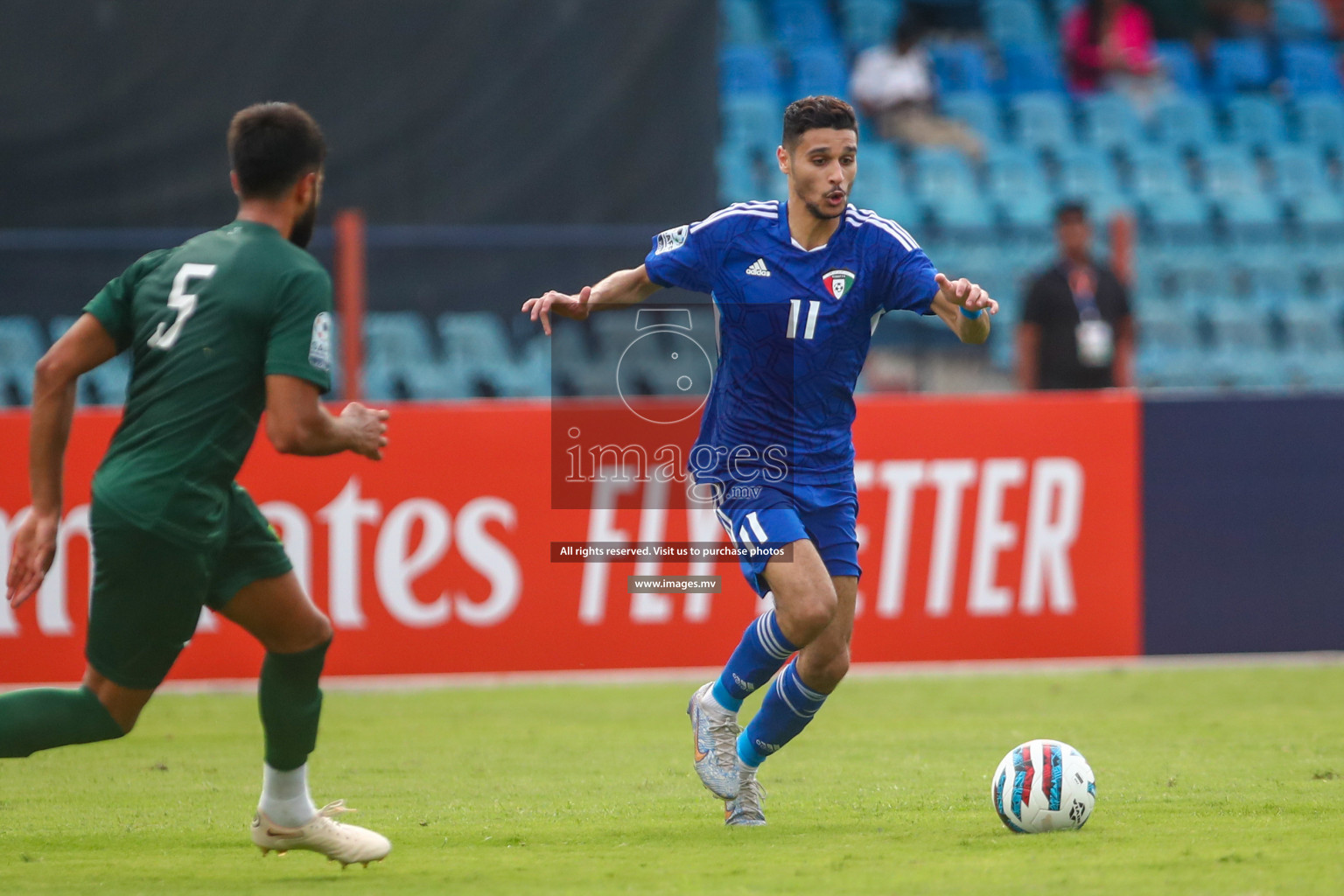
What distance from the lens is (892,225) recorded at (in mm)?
6141

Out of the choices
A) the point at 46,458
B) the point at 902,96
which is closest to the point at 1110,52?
the point at 902,96

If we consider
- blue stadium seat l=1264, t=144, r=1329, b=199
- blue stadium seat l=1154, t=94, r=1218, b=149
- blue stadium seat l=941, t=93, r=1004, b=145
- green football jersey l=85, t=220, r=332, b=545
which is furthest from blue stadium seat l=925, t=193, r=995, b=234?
green football jersey l=85, t=220, r=332, b=545

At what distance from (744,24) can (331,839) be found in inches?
551

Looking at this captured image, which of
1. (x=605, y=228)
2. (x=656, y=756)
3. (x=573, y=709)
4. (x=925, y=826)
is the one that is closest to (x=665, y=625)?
(x=573, y=709)

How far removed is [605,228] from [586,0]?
188cm

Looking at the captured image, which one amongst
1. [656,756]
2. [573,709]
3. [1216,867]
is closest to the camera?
[1216,867]

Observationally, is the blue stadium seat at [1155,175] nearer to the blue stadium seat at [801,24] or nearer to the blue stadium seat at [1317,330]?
the blue stadium seat at [1317,330]

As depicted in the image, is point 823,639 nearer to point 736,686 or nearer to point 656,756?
point 736,686

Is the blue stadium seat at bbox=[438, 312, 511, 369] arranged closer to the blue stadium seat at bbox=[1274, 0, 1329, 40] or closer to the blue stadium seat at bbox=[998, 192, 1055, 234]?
the blue stadium seat at bbox=[998, 192, 1055, 234]

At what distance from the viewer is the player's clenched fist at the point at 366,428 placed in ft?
15.2

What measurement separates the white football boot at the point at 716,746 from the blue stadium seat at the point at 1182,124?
45.7ft

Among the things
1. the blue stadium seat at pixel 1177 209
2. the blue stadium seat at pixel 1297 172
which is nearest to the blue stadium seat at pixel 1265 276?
the blue stadium seat at pixel 1177 209

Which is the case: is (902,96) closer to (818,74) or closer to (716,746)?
(818,74)

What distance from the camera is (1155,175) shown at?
57.6 ft
